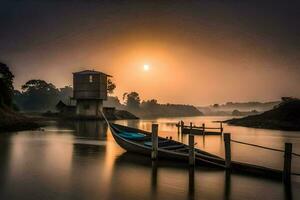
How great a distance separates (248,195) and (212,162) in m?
4.08

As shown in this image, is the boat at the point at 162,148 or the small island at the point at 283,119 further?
the small island at the point at 283,119

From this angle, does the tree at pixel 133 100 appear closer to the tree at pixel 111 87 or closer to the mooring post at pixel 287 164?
the tree at pixel 111 87

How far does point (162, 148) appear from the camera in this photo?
56.7 feet

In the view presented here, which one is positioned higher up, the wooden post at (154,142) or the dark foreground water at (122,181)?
the wooden post at (154,142)

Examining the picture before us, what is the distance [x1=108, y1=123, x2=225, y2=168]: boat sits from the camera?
15.3 m

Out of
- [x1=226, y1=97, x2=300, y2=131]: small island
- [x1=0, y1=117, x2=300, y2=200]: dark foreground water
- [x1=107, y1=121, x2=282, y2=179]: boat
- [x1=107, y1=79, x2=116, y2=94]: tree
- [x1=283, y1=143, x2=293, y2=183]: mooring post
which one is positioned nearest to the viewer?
[x1=0, y1=117, x2=300, y2=200]: dark foreground water

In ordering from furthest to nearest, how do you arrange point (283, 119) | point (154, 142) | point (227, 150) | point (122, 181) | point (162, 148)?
point (283, 119)
point (162, 148)
point (154, 142)
point (227, 150)
point (122, 181)

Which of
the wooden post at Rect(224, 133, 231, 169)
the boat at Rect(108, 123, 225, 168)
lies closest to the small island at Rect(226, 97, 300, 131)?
the boat at Rect(108, 123, 225, 168)

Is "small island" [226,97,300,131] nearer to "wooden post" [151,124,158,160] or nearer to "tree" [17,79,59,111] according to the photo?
"wooden post" [151,124,158,160]

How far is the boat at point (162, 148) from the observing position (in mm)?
15305

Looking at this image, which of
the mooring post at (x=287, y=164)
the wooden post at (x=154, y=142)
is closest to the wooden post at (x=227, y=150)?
the mooring post at (x=287, y=164)

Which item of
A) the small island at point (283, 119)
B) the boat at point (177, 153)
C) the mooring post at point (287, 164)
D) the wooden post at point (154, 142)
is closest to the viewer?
the mooring post at point (287, 164)

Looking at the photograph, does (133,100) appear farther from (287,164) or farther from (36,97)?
(287,164)

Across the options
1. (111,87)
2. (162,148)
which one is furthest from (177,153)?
(111,87)
